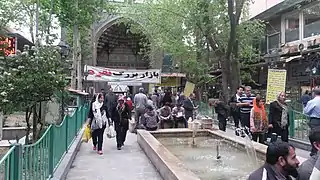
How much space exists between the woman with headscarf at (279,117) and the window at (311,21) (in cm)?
992

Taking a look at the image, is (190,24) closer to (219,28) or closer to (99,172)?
(219,28)

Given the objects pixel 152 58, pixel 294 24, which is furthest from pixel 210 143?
pixel 152 58

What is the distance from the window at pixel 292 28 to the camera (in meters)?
20.4

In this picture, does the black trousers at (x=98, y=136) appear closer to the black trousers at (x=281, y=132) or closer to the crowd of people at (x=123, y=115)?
the crowd of people at (x=123, y=115)

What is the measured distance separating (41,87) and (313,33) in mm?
14374

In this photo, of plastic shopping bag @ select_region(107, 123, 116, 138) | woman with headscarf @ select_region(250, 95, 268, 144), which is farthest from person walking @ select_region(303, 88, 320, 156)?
plastic shopping bag @ select_region(107, 123, 116, 138)

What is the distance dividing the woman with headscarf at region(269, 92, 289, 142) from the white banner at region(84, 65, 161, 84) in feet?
52.2

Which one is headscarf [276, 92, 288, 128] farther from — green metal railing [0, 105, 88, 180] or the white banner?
the white banner

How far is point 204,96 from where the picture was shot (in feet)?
95.2

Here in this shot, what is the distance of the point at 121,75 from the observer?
24.8 metres

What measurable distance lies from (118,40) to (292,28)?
23.3m

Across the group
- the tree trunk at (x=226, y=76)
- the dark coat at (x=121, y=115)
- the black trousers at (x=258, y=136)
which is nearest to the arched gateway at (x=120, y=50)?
the tree trunk at (x=226, y=76)

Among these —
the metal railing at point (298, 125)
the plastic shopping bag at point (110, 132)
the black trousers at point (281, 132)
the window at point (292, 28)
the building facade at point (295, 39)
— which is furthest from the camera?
the window at point (292, 28)

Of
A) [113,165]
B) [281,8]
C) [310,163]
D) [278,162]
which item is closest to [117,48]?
[281,8]
